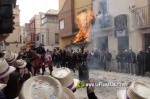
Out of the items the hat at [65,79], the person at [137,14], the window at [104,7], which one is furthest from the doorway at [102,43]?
the hat at [65,79]

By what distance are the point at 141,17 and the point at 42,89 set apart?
15.0m

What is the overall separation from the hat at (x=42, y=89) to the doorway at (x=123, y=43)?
615 inches

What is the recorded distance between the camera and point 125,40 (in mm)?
17766

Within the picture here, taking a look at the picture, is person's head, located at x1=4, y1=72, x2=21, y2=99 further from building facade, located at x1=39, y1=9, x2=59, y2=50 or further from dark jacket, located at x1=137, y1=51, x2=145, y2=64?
building facade, located at x1=39, y1=9, x2=59, y2=50

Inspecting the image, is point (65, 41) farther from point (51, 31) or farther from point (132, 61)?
point (132, 61)

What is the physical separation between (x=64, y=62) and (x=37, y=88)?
17.2m

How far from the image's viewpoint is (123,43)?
1794 cm

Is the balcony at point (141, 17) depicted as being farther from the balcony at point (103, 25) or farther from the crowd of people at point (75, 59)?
the balcony at point (103, 25)

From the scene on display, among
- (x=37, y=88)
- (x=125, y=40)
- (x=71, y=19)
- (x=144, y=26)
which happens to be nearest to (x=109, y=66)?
(x=125, y=40)

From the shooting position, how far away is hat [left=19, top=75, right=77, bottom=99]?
1.99m

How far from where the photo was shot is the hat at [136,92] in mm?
2145

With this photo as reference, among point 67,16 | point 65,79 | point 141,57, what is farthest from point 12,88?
point 67,16

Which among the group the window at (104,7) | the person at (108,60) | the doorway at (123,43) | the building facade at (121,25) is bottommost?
the person at (108,60)

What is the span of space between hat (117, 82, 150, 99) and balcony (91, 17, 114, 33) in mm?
16425
